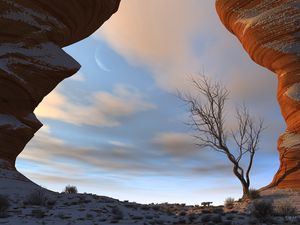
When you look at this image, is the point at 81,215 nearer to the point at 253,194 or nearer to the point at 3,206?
the point at 3,206

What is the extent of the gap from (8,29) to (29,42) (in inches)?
46.0

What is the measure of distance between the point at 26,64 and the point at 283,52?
1691 cm

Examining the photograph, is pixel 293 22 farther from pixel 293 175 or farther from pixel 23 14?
pixel 23 14

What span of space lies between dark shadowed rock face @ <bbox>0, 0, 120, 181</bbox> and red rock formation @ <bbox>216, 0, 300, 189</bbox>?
1375cm

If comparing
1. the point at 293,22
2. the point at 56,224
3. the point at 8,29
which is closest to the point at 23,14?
the point at 8,29

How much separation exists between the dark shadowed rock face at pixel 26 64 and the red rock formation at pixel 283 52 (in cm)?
1375

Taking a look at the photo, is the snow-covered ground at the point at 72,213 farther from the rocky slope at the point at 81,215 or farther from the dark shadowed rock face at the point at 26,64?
the dark shadowed rock face at the point at 26,64

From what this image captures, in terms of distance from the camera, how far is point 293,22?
90.4ft

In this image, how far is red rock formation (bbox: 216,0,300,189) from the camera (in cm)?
2642

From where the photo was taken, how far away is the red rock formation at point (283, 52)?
26422mm

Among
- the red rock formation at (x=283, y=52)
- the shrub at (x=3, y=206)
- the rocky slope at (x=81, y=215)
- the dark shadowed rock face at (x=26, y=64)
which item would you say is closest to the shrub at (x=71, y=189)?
the dark shadowed rock face at (x=26, y=64)

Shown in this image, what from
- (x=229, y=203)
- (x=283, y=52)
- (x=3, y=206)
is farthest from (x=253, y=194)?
(x=3, y=206)

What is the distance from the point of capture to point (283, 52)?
2817cm

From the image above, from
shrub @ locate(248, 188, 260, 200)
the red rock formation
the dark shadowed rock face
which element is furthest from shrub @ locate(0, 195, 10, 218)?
the red rock formation
